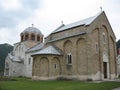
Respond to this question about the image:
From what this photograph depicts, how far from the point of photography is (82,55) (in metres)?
27.6

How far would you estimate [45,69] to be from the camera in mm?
28969

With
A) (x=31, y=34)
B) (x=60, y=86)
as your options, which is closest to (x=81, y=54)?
(x=60, y=86)

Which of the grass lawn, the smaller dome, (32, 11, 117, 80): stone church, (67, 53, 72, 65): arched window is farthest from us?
the smaller dome

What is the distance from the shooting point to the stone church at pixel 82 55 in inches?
1060

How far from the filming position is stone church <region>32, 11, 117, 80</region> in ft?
88.3

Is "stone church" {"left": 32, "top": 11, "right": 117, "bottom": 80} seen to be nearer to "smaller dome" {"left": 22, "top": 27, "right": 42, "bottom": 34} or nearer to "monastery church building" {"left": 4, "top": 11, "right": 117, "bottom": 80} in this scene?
"monastery church building" {"left": 4, "top": 11, "right": 117, "bottom": 80}

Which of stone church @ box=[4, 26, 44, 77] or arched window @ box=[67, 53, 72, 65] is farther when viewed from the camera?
stone church @ box=[4, 26, 44, 77]

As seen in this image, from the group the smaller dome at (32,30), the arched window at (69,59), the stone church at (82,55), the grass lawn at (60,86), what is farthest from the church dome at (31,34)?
the grass lawn at (60,86)

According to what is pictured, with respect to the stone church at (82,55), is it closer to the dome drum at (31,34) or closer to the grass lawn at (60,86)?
the grass lawn at (60,86)

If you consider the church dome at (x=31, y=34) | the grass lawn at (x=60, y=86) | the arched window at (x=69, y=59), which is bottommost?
Result: the grass lawn at (x=60, y=86)

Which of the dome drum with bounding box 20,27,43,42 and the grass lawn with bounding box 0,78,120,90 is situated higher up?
the dome drum with bounding box 20,27,43,42

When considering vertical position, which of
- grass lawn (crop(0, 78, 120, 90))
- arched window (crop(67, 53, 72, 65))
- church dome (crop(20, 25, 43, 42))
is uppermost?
church dome (crop(20, 25, 43, 42))

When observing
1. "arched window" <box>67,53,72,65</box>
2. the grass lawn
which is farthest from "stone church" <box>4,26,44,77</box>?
the grass lawn

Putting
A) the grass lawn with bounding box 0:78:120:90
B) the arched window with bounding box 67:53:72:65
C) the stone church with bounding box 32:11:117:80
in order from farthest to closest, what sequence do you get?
the arched window with bounding box 67:53:72:65 → the stone church with bounding box 32:11:117:80 → the grass lawn with bounding box 0:78:120:90
